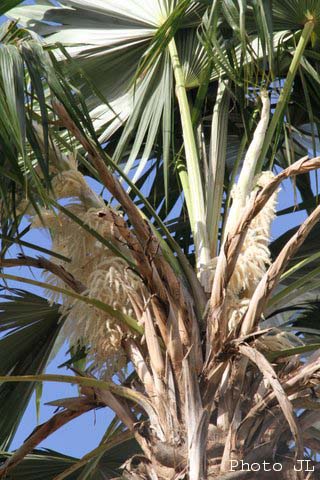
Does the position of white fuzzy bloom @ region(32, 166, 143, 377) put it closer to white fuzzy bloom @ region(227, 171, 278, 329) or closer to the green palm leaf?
white fuzzy bloom @ region(227, 171, 278, 329)

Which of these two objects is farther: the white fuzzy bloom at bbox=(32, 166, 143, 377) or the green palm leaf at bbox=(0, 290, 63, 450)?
the green palm leaf at bbox=(0, 290, 63, 450)

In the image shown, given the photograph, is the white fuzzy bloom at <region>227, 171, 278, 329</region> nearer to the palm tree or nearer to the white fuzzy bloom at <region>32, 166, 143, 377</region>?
the palm tree

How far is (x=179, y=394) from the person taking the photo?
3566 mm

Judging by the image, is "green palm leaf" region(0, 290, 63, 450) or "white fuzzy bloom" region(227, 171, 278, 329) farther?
"green palm leaf" region(0, 290, 63, 450)

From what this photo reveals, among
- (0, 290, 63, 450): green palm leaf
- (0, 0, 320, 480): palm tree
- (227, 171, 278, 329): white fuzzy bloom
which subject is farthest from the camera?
(0, 290, 63, 450): green palm leaf

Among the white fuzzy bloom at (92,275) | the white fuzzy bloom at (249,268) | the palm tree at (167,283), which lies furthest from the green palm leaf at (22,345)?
the white fuzzy bloom at (249,268)

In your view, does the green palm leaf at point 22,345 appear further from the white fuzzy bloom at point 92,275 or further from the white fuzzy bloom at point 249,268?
the white fuzzy bloom at point 249,268

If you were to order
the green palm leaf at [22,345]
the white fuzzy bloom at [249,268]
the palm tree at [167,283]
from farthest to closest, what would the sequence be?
the green palm leaf at [22,345]
the white fuzzy bloom at [249,268]
the palm tree at [167,283]

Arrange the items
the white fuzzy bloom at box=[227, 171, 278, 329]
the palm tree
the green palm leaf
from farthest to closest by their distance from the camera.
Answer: the green palm leaf < the white fuzzy bloom at box=[227, 171, 278, 329] < the palm tree

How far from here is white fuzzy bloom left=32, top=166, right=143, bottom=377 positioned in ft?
12.6

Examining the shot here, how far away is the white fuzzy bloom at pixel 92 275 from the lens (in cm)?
383

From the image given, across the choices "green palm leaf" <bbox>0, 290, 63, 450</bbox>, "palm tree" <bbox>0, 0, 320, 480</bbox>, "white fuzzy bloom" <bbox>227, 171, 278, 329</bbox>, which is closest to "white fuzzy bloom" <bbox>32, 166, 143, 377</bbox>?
"palm tree" <bbox>0, 0, 320, 480</bbox>

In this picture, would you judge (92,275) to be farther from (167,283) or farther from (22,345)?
(22,345)

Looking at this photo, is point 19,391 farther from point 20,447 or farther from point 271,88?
point 271,88
